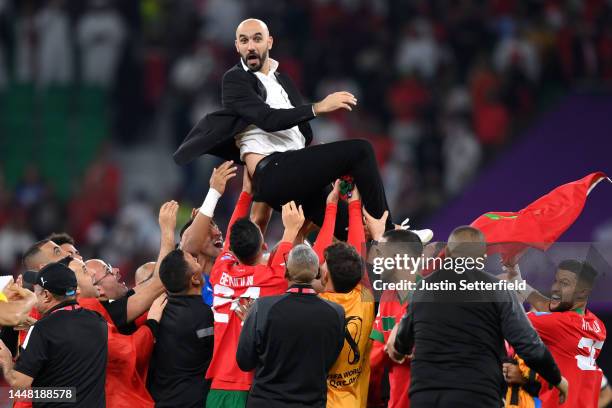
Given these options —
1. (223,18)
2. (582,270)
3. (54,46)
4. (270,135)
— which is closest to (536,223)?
(582,270)

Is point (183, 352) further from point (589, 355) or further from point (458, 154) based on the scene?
point (458, 154)

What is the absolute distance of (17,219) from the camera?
13695 millimetres

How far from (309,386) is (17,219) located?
8593mm

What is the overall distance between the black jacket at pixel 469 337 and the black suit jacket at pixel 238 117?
1.27 m

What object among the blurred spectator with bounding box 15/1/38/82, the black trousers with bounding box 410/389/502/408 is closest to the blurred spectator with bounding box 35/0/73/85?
the blurred spectator with bounding box 15/1/38/82

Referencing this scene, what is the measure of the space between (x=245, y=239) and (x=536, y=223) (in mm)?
1719

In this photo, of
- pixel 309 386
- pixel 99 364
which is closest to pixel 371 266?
pixel 309 386

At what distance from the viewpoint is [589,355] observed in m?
6.68

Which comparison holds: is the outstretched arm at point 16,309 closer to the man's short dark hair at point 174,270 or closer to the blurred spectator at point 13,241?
the man's short dark hair at point 174,270

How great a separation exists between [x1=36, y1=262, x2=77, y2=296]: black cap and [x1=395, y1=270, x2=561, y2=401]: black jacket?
1.70m

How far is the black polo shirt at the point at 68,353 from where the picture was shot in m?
5.80

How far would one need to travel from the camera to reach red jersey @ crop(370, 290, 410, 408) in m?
6.07

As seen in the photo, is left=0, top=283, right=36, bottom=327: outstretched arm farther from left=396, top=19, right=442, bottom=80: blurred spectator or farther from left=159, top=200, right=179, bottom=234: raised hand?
left=396, top=19, right=442, bottom=80: blurred spectator

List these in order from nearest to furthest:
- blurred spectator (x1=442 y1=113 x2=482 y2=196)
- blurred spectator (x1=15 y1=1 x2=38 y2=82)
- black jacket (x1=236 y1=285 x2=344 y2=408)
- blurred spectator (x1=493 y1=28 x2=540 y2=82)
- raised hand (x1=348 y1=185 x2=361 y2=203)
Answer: black jacket (x1=236 y1=285 x2=344 y2=408) < raised hand (x1=348 y1=185 x2=361 y2=203) < blurred spectator (x1=442 y1=113 x2=482 y2=196) < blurred spectator (x1=493 y1=28 x2=540 y2=82) < blurred spectator (x1=15 y1=1 x2=38 y2=82)
